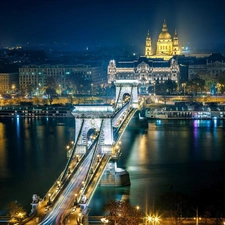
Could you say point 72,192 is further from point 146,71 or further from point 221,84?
point 146,71

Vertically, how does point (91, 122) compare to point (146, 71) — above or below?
below

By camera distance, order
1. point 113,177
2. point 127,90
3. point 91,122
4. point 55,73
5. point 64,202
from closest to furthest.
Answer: point 64,202, point 113,177, point 91,122, point 127,90, point 55,73

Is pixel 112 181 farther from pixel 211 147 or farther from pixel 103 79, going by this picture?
pixel 103 79

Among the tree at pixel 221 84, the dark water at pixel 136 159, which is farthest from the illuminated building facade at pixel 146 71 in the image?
the dark water at pixel 136 159

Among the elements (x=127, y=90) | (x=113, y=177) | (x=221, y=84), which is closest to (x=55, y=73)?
(x=221, y=84)

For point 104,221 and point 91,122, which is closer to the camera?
point 104,221

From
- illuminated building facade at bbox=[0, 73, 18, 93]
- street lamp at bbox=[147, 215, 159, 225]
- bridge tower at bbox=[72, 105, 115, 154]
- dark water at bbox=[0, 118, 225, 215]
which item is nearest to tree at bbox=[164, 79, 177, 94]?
illuminated building facade at bbox=[0, 73, 18, 93]

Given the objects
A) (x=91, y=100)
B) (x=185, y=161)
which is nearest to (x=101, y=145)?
(x=185, y=161)
